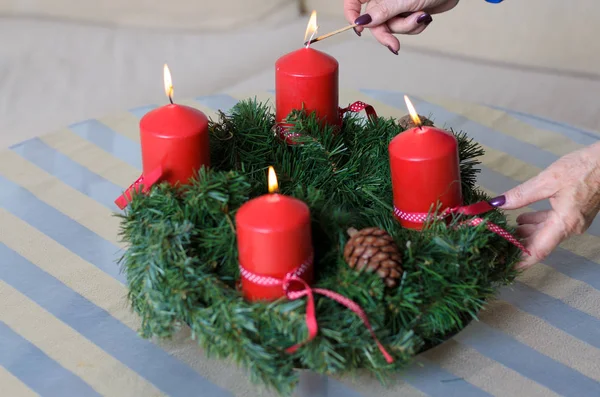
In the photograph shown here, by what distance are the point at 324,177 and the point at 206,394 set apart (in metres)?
0.28

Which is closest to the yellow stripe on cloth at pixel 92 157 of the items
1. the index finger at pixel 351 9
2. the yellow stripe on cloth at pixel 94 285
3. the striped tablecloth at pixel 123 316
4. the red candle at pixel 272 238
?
the striped tablecloth at pixel 123 316

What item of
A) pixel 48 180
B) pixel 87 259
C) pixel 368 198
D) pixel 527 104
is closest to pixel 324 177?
pixel 368 198

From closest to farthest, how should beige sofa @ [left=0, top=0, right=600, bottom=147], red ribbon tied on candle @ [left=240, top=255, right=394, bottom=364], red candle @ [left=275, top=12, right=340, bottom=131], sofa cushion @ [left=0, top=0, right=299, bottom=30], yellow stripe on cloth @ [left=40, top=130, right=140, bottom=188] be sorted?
red ribbon tied on candle @ [left=240, top=255, right=394, bottom=364] → red candle @ [left=275, top=12, right=340, bottom=131] → yellow stripe on cloth @ [left=40, top=130, right=140, bottom=188] → beige sofa @ [left=0, top=0, right=600, bottom=147] → sofa cushion @ [left=0, top=0, right=299, bottom=30]

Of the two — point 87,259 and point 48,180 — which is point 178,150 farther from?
point 48,180

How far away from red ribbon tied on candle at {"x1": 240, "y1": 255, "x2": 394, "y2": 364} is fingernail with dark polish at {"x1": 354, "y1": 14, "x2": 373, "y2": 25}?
0.39m

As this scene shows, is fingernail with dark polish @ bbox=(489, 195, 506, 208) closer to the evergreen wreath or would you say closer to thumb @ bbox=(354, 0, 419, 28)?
the evergreen wreath

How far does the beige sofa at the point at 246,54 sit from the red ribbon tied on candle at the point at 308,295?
919 millimetres

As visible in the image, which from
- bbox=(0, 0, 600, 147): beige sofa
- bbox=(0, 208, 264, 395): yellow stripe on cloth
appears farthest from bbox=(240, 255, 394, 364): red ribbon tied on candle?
bbox=(0, 0, 600, 147): beige sofa

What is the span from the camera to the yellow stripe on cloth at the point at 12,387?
779 millimetres

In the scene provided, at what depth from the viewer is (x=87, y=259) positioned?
979 millimetres

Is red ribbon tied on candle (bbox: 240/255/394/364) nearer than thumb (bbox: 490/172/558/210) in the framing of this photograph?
Yes

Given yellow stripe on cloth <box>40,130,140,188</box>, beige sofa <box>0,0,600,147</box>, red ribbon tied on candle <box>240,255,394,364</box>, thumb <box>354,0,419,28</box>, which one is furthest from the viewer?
beige sofa <box>0,0,600,147</box>

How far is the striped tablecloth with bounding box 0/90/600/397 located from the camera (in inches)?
30.8

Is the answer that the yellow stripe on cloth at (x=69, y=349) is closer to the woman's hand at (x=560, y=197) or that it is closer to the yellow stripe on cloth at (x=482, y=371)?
the yellow stripe on cloth at (x=482, y=371)
